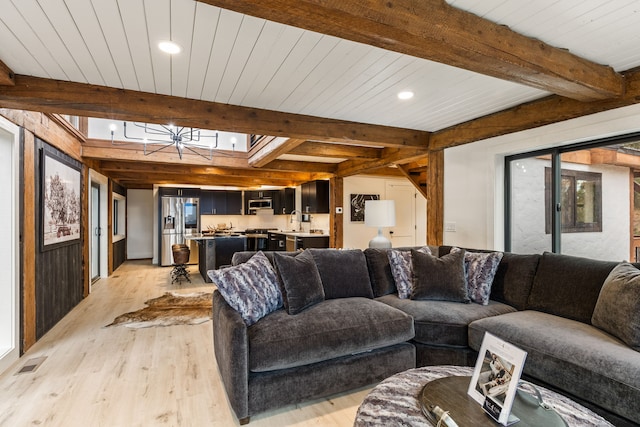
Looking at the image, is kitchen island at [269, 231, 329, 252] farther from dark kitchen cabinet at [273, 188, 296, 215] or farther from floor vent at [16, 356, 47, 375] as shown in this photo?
floor vent at [16, 356, 47, 375]

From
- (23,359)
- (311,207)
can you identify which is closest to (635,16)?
(23,359)

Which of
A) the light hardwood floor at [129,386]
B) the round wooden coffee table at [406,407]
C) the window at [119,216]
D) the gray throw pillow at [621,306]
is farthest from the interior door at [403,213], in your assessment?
the window at [119,216]

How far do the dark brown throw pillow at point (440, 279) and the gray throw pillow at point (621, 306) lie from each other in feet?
3.05

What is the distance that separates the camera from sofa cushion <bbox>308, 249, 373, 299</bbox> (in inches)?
114

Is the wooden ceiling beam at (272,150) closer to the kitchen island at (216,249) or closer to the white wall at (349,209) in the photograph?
the kitchen island at (216,249)

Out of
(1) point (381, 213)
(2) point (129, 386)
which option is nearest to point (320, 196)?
(1) point (381, 213)

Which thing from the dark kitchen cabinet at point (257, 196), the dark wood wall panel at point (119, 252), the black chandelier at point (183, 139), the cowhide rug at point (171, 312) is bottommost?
the cowhide rug at point (171, 312)

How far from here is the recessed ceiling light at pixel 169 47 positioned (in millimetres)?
2076

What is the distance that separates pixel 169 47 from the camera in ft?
6.97

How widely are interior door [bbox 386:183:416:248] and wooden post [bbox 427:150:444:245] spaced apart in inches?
115

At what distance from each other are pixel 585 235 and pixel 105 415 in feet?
13.8

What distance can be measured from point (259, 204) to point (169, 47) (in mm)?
7583

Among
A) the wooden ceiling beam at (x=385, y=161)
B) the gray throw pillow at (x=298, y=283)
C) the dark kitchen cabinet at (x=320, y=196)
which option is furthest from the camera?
the dark kitchen cabinet at (x=320, y=196)

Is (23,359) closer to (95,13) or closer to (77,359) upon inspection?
(77,359)
